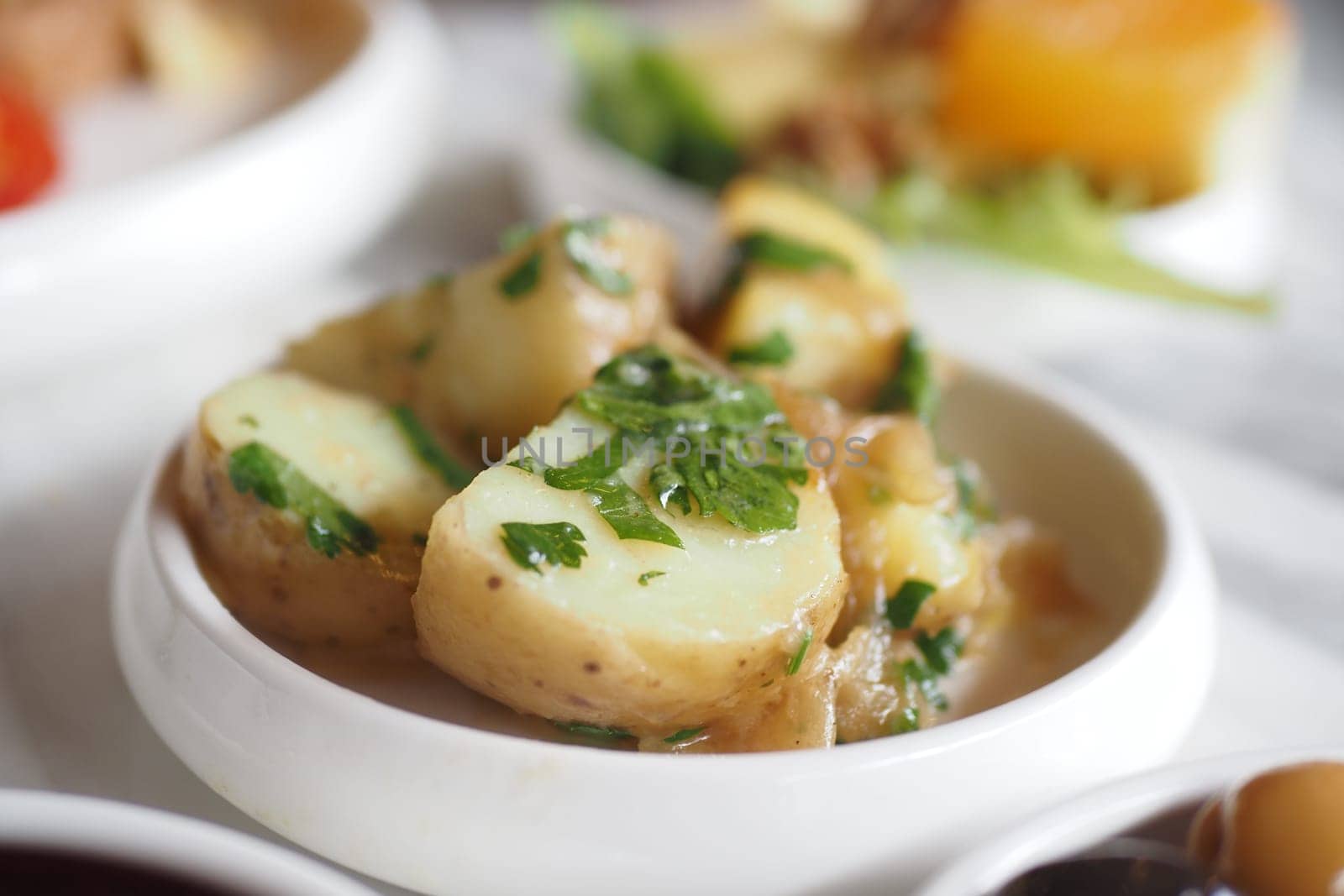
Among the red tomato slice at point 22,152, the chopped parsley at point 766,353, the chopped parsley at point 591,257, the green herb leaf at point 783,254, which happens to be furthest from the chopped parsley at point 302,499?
the red tomato slice at point 22,152

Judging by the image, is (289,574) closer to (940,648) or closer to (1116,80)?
(940,648)

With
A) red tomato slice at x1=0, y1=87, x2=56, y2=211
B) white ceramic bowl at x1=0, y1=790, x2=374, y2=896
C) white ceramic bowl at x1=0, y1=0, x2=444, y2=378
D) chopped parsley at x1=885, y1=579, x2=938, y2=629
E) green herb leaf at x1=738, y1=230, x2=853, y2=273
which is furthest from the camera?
red tomato slice at x1=0, y1=87, x2=56, y2=211

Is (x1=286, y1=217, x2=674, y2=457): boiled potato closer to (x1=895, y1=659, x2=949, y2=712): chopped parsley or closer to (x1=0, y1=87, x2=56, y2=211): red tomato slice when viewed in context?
(x1=895, y1=659, x2=949, y2=712): chopped parsley

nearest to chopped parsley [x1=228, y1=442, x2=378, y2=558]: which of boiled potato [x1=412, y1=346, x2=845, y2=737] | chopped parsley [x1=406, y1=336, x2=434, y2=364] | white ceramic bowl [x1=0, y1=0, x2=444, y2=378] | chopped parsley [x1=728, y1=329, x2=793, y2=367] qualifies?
boiled potato [x1=412, y1=346, x2=845, y2=737]

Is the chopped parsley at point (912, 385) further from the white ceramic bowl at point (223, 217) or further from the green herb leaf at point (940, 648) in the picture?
the white ceramic bowl at point (223, 217)

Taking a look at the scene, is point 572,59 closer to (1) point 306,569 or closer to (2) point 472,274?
(2) point 472,274

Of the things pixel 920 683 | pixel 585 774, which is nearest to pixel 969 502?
pixel 920 683

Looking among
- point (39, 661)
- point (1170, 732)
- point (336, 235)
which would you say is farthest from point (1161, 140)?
point (39, 661)
